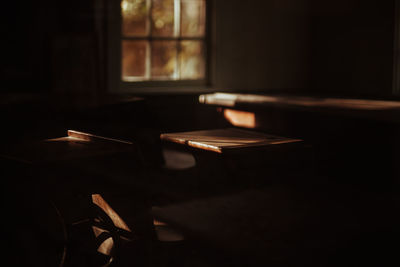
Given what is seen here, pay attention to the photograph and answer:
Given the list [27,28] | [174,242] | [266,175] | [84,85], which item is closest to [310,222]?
[266,175]

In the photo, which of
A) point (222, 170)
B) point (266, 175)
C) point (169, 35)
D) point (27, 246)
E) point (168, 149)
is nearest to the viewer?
point (27, 246)

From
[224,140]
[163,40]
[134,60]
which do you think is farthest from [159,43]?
[224,140]

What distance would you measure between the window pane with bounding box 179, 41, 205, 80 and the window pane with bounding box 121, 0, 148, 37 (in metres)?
0.43

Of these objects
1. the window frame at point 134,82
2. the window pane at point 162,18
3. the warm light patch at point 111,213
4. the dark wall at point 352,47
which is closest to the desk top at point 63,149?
the warm light patch at point 111,213

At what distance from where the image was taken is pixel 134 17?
4301 millimetres

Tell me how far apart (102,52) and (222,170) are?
64.0 inches

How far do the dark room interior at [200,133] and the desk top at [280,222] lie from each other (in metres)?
0.02

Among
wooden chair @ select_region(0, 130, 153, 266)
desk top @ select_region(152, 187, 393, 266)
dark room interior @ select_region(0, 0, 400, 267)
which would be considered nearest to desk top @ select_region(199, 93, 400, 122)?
dark room interior @ select_region(0, 0, 400, 267)

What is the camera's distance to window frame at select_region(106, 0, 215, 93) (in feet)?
13.6

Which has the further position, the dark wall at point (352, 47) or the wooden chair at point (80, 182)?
the dark wall at point (352, 47)

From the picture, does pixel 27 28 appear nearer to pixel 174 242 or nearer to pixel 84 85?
pixel 84 85

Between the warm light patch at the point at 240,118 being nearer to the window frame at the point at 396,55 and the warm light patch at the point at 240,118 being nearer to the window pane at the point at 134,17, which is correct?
the window pane at the point at 134,17

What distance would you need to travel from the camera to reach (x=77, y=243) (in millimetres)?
2201

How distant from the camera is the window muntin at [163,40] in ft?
14.1
